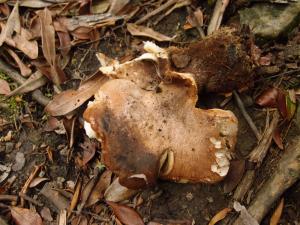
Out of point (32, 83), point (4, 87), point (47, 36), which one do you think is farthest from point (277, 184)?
point (4, 87)

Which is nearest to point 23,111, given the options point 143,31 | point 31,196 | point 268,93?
point 31,196

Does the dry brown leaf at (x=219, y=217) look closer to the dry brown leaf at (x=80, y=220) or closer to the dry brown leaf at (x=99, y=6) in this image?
the dry brown leaf at (x=80, y=220)

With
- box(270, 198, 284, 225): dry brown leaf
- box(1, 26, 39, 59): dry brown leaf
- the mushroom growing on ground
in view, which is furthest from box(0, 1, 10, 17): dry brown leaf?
box(270, 198, 284, 225): dry brown leaf

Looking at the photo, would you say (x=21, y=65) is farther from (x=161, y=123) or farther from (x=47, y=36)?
(x=161, y=123)

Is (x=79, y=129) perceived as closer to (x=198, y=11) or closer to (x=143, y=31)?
(x=143, y=31)

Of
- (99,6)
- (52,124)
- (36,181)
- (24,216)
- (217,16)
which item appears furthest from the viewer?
(99,6)

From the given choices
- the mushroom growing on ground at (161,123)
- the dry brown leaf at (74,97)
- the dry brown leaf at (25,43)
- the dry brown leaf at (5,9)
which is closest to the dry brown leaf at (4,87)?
the dry brown leaf at (25,43)
